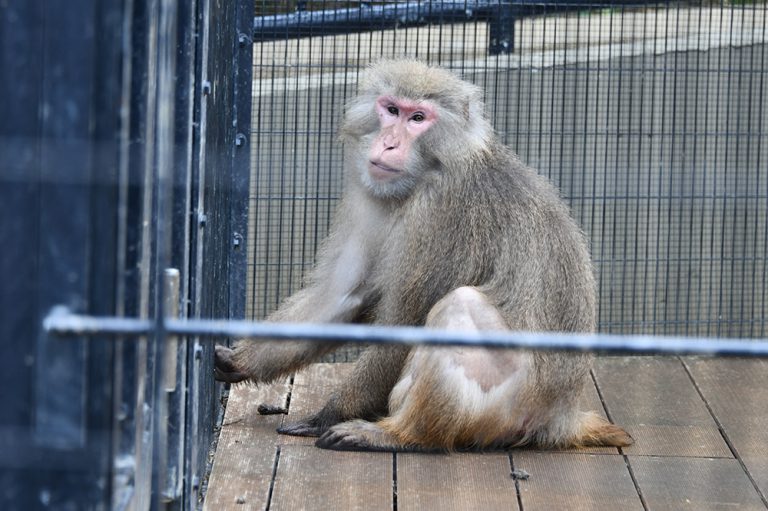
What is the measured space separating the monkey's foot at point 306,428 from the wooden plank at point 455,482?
1.19 ft

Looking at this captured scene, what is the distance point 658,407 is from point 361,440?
4.29 feet

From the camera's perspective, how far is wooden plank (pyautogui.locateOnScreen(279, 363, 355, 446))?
4.15 meters

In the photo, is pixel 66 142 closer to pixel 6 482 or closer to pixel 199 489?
pixel 6 482

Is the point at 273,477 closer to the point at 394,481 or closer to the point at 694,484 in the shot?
the point at 394,481

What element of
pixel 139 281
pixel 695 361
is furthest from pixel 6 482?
pixel 695 361

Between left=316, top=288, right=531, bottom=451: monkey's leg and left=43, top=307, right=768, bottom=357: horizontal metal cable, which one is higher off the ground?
left=43, top=307, right=768, bottom=357: horizontal metal cable

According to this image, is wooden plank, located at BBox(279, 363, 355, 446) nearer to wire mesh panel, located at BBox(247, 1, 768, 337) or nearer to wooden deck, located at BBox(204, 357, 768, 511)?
wooden deck, located at BBox(204, 357, 768, 511)

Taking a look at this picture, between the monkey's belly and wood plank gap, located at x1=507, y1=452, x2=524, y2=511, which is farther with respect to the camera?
the monkey's belly

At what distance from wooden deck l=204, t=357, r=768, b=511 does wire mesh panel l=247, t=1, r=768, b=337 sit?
1.17 metres

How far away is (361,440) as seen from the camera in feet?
13.0

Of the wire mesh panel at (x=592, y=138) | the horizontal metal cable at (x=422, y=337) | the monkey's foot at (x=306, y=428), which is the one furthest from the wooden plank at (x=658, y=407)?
the horizontal metal cable at (x=422, y=337)

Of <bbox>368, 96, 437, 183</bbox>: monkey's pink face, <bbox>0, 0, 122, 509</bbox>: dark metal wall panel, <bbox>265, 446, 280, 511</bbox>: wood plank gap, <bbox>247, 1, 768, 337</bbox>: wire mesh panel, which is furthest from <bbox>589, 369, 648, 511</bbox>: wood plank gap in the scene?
<bbox>0, 0, 122, 509</bbox>: dark metal wall panel

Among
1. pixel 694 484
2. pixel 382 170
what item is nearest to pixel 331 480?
pixel 382 170

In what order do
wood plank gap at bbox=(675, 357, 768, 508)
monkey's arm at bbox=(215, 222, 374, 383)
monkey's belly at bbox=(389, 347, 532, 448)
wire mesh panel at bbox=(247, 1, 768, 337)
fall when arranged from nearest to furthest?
wood plank gap at bbox=(675, 357, 768, 508) < monkey's belly at bbox=(389, 347, 532, 448) < monkey's arm at bbox=(215, 222, 374, 383) < wire mesh panel at bbox=(247, 1, 768, 337)
